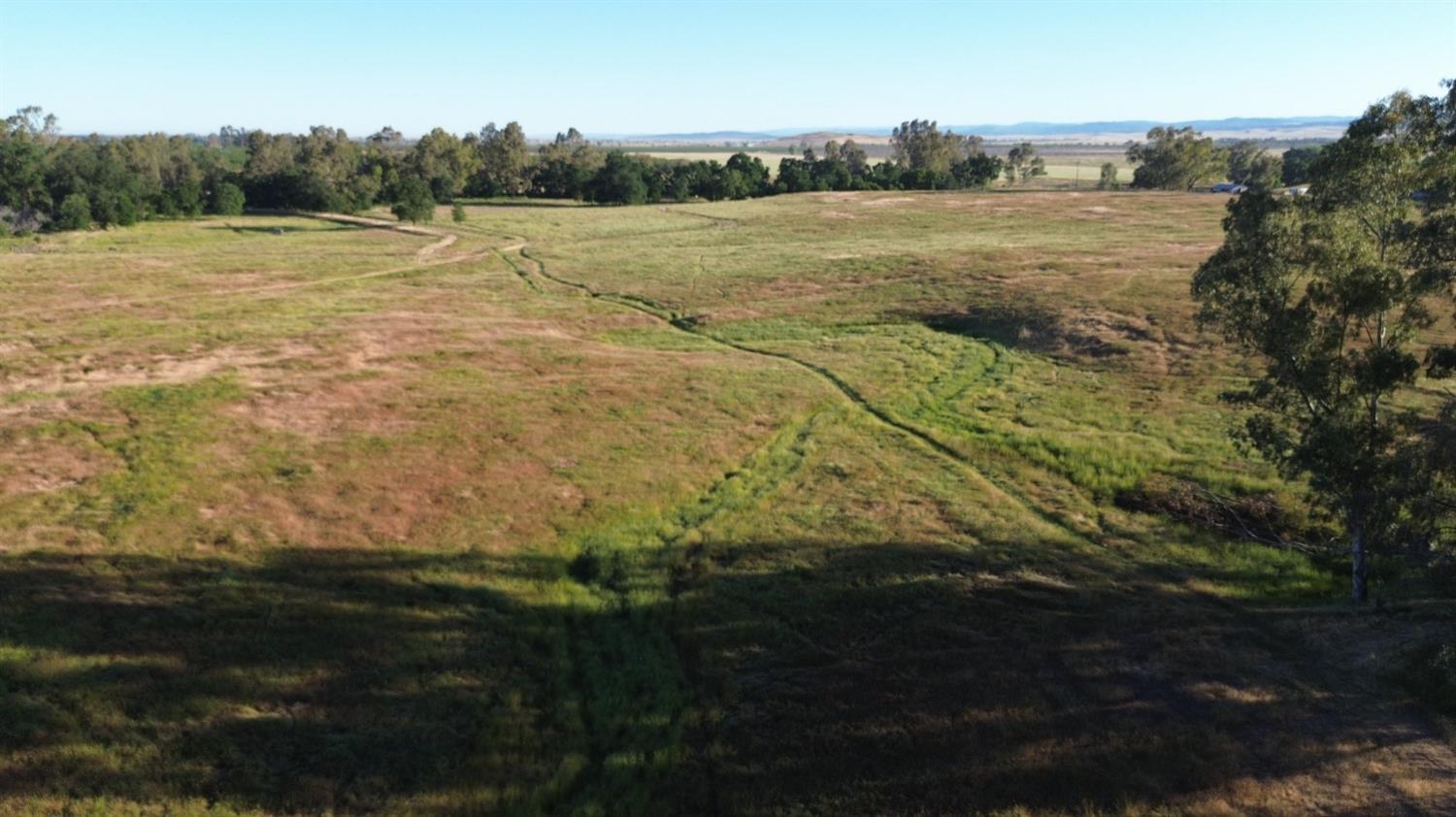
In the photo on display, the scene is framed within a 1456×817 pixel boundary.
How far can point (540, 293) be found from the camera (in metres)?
68.6

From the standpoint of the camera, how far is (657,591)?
73.7 feet

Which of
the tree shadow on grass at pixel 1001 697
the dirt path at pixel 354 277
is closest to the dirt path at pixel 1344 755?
the tree shadow on grass at pixel 1001 697

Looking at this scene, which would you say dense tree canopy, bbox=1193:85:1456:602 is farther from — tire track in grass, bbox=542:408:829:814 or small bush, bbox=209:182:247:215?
small bush, bbox=209:182:247:215

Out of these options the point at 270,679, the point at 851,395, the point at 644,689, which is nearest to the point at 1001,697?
the point at 644,689

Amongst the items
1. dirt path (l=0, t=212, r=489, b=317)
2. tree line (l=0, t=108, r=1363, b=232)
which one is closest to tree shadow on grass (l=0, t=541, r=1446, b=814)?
dirt path (l=0, t=212, r=489, b=317)

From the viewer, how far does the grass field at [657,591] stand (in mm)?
15445

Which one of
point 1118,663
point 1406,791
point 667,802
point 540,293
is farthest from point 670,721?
point 540,293

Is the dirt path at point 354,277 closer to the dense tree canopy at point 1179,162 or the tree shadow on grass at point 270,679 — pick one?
the tree shadow on grass at point 270,679

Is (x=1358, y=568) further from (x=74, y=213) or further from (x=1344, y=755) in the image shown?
(x=74, y=213)

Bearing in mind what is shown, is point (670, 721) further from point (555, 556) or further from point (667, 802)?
point (555, 556)

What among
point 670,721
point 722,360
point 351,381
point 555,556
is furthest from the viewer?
point 722,360

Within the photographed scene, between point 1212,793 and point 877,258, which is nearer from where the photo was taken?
point 1212,793

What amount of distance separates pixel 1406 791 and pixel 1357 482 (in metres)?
7.75

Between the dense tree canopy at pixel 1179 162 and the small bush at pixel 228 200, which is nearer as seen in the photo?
the small bush at pixel 228 200
